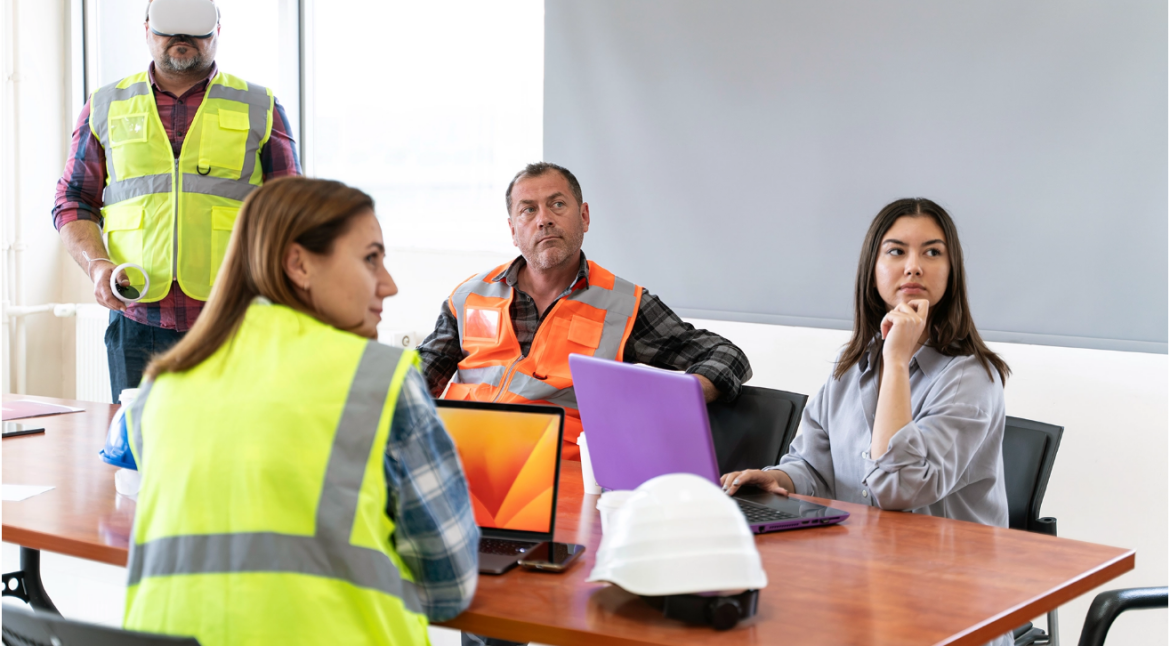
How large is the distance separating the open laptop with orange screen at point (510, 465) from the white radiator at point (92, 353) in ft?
12.4

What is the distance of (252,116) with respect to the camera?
3.04 m

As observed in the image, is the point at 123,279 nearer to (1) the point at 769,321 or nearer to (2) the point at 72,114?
(1) the point at 769,321

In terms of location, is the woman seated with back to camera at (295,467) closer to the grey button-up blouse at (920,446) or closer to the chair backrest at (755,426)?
the grey button-up blouse at (920,446)

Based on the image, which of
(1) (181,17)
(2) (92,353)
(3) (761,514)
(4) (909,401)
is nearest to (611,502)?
(3) (761,514)

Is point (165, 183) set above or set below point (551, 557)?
above

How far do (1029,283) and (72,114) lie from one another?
170 inches

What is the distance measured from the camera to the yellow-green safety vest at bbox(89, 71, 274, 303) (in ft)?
9.75

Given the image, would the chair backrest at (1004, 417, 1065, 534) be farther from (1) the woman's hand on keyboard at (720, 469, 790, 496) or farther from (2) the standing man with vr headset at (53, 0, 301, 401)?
(2) the standing man with vr headset at (53, 0, 301, 401)

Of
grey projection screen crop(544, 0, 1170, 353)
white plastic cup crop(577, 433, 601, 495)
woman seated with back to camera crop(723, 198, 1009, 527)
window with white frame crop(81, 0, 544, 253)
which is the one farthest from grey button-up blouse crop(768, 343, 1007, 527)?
window with white frame crop(81, 0, 544, 253)

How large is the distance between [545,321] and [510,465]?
3.72 feet

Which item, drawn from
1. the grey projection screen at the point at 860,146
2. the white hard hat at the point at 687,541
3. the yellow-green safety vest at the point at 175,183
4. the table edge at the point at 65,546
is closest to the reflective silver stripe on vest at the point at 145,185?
the yellow-green safety vest at the point at 175,183

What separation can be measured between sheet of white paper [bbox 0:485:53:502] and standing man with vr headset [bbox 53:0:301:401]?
118 centimetres

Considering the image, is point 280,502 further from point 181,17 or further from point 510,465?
point 181,17

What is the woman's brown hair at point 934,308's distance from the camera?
191 centimetres
